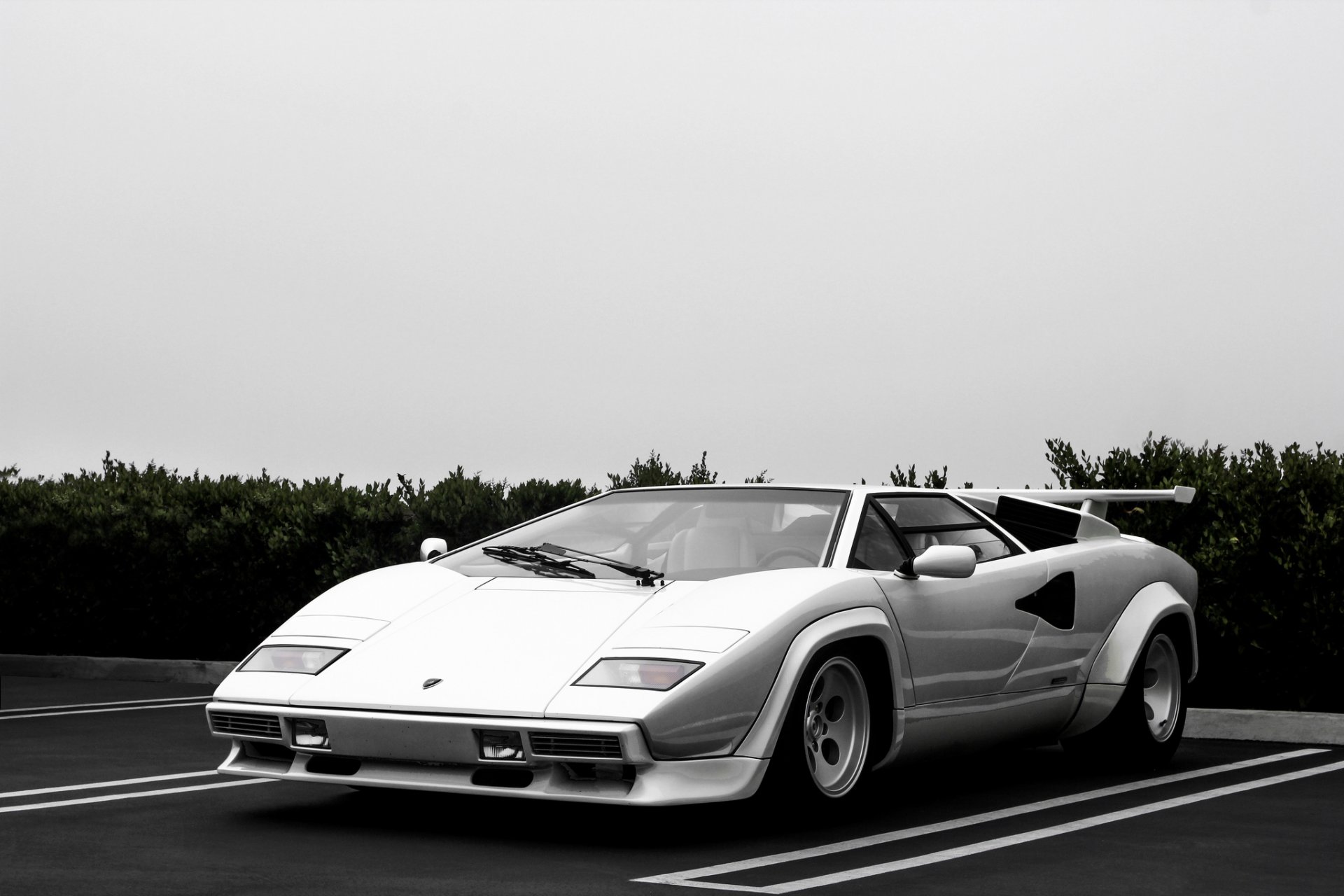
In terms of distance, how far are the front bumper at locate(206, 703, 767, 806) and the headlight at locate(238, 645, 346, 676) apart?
0.22 meters

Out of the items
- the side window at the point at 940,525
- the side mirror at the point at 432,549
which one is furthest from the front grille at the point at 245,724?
the side window at the point at 940,525

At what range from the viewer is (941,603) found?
7012 mm

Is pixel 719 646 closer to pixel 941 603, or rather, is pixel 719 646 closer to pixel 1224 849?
pixel 941 603

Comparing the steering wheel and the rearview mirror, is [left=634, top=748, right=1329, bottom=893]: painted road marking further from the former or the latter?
the steering wheel

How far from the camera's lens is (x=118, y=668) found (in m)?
14.0

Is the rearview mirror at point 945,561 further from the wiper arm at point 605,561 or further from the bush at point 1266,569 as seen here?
the bush at point 1266,569

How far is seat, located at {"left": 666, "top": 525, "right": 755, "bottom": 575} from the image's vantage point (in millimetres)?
7094

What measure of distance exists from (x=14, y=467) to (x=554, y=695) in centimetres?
1523

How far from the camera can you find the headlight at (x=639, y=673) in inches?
230

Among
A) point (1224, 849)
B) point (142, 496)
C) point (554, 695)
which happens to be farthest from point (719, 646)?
point (142, 496)

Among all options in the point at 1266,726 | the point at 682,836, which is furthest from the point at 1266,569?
the point at 682,836

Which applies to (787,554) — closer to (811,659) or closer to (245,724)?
(811,659)

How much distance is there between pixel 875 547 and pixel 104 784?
353 cm

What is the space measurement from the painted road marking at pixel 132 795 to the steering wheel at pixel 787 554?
211 centimetres
